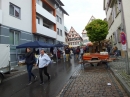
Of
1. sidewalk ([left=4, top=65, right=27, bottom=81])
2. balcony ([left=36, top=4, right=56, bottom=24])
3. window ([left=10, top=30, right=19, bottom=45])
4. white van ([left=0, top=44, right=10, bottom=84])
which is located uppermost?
balcony ([left=36, top=4, right=56, bottom=24])

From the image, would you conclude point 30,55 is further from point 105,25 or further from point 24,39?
point 105,25

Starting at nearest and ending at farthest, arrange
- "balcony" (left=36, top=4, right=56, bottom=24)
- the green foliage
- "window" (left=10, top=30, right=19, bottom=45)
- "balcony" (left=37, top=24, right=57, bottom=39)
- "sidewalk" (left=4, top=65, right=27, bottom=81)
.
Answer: "sidewalk" (left=4, top=65, right=27, bottom=81) → "window" (left=10, top=30, right=19, bottom=45) → "balcony" (left=37, top=24, right=57, bottom=39) → "balcony" (left=36, top=4, right=56, bottom=24) → the green foliage

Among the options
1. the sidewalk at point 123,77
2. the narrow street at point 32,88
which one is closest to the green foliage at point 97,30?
the sidewalk at point 123,77

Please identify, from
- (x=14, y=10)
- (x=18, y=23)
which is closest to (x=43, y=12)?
(x=18, y=23)

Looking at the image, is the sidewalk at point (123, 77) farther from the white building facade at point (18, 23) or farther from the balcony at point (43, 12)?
the balcony at point (43, 12)

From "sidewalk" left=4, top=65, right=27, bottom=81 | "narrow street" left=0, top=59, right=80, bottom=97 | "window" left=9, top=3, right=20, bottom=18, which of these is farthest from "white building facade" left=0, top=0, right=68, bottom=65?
"narrow street" left=0, top=59, right=80, bottom=97

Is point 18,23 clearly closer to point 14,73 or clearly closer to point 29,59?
point 14,73

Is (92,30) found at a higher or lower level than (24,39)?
higher

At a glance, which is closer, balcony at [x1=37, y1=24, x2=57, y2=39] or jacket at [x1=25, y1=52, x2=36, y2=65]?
jacket at [x1=25, y1=52, x2=36, y2=65]

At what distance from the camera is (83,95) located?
18.3ft

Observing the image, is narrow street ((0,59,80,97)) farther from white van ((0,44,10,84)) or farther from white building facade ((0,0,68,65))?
white building facade ((0,0,68,65))

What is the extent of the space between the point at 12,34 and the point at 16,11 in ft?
9.10

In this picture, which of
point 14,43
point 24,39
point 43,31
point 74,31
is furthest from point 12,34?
point 74,31

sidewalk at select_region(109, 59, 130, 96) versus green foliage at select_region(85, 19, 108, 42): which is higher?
green foliage at select_region(85, 19, 108, 42)
